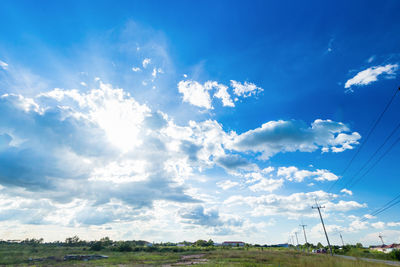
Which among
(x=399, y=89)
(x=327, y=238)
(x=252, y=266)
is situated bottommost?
(x=252, y=266)

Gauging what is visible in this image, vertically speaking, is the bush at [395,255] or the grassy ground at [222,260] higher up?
the bush at [395,255]

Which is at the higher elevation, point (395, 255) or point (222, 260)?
point (395, 255)

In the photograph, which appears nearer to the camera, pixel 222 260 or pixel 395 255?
pixel 222 260

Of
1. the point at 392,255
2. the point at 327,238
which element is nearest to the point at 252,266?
the point at 327,238

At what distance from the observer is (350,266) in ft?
69.5

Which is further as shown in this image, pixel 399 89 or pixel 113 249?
pixel 113 249

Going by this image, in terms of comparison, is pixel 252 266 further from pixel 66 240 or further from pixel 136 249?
pixel 66 240

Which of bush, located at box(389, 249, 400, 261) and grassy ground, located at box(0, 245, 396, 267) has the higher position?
bush, located at box(389, 249, 400, 261)

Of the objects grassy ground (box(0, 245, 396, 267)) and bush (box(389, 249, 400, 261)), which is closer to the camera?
grassy ground (box(0, 245, 396, 267))

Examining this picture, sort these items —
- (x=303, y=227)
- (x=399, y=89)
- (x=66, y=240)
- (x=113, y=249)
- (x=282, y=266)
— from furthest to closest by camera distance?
(x=66, y=240), (x=303, y=227), (x=113, y=249), (x=282, y=266), (x=399, y=89)

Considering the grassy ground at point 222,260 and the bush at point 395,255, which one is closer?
the grassy ground at point 222,260

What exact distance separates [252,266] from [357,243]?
111223mm

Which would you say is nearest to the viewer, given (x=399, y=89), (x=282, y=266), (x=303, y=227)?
(x=399, y=89)

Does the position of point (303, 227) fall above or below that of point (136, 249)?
above
